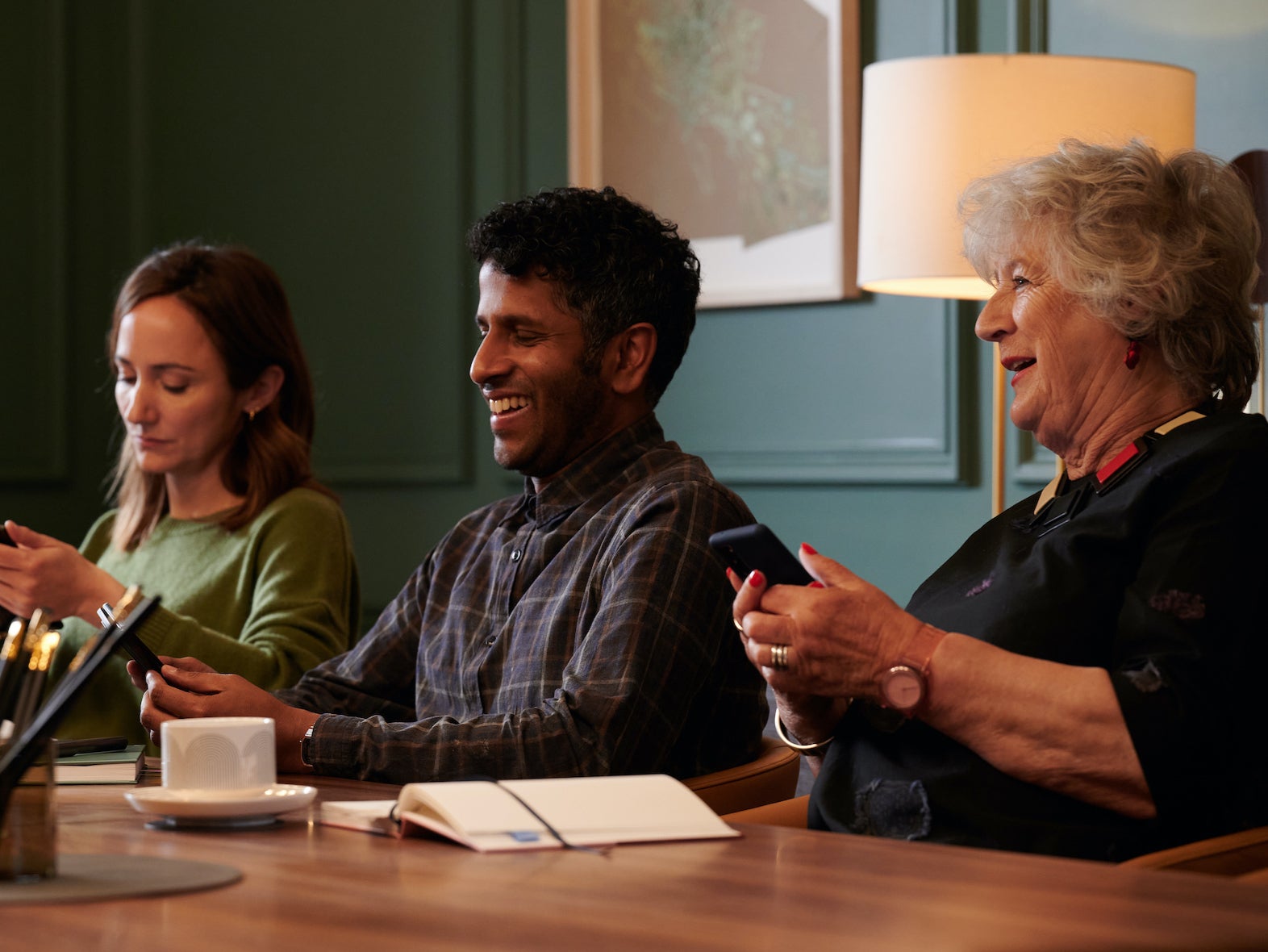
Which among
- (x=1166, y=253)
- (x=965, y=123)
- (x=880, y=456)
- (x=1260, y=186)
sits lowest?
(x=880, y=456)

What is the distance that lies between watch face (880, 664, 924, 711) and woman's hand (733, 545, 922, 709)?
0.04 feet

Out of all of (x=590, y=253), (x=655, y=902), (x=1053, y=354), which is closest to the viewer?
(x=655, y=902)

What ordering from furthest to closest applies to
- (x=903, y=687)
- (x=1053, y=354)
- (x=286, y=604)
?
(x=286, y=604)
(x=1053, y=354)
(x=903, y=687)

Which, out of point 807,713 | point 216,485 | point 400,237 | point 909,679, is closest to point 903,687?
point 909,679

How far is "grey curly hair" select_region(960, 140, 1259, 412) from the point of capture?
1698 mm

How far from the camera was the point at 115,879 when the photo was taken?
1.05 m

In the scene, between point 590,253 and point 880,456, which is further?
point 880,456

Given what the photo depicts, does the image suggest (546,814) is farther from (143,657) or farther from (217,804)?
(143,657)

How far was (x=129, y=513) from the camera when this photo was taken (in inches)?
109

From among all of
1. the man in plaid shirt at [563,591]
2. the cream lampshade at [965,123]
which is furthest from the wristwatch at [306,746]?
the cream lampshade at [965,123]

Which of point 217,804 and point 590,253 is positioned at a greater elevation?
point 590,253

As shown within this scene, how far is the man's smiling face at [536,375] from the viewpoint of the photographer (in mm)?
2004

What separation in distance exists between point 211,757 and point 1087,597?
0.83m

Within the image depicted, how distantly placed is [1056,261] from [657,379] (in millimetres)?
554
